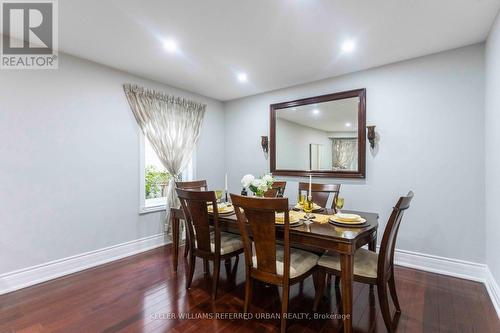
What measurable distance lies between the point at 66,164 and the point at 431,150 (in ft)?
14.1

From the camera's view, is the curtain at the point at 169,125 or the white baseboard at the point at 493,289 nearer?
the white baseboard at the point at 493,289

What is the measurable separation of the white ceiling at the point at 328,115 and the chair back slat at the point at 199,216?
89.0 inches

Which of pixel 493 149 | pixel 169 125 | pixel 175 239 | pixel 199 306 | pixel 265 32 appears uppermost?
pixel 265 32

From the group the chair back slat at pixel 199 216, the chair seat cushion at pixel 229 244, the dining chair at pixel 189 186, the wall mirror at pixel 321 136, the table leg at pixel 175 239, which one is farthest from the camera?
the wall mirror at pixel 321 136

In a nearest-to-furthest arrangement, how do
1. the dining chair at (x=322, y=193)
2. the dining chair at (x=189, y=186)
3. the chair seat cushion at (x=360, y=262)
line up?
the chair seat cushion at (x=360, y=262)
the dining chair at (x=322, y=193)
the dining chair at (x=189, y=186)

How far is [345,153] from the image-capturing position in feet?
11.6

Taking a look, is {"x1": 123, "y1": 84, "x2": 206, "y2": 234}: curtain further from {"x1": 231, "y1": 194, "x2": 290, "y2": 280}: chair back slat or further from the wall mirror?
{"x1": 231, "y1": 194, "x2": 290, "y2": 280}: chair back slat

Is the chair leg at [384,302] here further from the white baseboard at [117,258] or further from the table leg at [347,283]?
the white baseboard at [117,258]

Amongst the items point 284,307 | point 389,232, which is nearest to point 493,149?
point 389,232

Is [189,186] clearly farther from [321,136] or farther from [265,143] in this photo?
[321,136]

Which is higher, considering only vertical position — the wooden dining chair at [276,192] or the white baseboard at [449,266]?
the wooden dining chair at [276,192]

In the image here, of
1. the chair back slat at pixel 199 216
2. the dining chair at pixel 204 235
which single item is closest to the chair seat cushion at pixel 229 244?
the dining chair at pixel 204 235

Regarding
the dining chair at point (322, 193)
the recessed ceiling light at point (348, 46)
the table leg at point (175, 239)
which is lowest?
the table leg at point (175, 239)

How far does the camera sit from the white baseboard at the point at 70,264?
250cm
